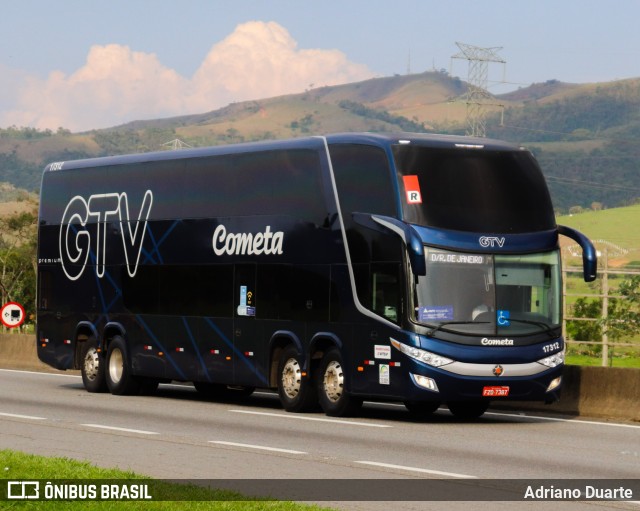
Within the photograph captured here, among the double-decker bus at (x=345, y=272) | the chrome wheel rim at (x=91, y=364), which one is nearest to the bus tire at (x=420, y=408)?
the double-decker bus at (x=345, y=272)

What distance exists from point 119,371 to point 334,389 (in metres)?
6.95

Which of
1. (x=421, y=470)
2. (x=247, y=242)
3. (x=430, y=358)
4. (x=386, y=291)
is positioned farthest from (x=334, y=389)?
(x=421, y=470)

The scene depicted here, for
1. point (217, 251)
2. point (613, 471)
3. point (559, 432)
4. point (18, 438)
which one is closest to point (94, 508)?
point (613, 471)

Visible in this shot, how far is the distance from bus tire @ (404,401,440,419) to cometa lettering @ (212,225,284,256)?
311 centimetres

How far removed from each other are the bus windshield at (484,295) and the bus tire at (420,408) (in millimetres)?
2095

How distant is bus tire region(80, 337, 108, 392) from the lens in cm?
2836

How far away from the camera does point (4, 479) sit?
12344mm

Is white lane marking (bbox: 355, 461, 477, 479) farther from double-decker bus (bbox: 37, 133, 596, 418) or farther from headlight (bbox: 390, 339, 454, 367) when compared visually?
double-decker bus (bbox: 37, 133, 596, 418)

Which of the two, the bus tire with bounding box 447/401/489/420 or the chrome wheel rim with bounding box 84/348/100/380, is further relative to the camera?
the chrome wheel rim with bounding box 84/348/100/380

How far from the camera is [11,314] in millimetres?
40469

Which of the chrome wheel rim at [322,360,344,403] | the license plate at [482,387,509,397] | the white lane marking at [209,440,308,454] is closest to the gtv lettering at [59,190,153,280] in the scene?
the chrome wheel rim at [322,360,344,403]

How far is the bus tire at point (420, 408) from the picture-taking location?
22688mm

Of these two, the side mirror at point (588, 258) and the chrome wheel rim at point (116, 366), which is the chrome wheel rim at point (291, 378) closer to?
the side mirror at point (588, 258)

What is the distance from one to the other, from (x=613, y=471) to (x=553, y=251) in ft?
23.2
